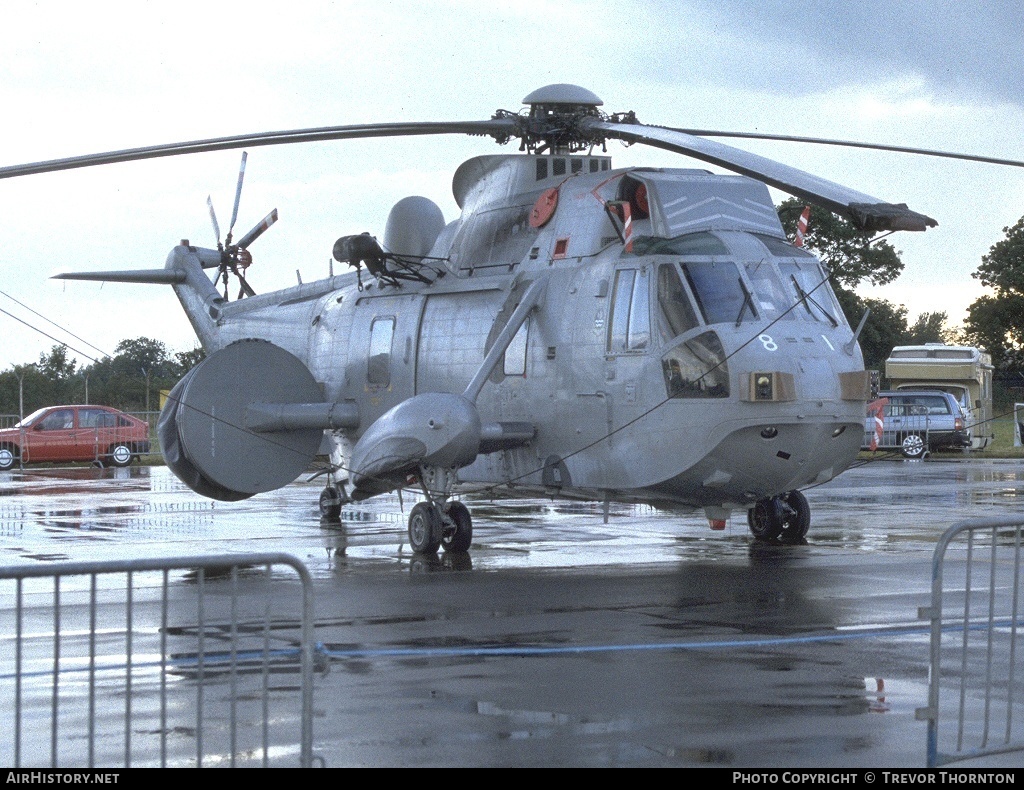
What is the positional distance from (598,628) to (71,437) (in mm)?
28547

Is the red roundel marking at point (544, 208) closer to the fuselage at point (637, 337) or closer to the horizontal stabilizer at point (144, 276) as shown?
the fuselage at point (637, 337)

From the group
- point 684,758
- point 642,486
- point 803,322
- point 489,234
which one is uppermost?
point 489,234

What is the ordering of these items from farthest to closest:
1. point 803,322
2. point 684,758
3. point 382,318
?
point 382,318 → point 803,322 → point 684,758

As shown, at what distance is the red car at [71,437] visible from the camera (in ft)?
120

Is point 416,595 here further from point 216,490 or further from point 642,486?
point 216,490

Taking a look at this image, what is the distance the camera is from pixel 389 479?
16.2 m

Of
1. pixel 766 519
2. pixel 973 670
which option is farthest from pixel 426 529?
pixel 973 670

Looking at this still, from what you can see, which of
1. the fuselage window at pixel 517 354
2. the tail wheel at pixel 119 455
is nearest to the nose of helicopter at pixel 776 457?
the fuselage window at pixel 517 354

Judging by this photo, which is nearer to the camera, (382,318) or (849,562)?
(849,562)

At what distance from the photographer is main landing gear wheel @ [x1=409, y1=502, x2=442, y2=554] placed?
16172 millimetres

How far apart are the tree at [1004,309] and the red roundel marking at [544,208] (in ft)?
210

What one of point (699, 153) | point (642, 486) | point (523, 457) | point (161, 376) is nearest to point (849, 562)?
point (642, 486)

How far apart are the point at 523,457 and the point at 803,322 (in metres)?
3.51

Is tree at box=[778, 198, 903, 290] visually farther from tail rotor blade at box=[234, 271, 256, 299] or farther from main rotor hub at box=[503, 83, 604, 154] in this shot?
main rotor hub at box=[503, 83, 604, 154]
